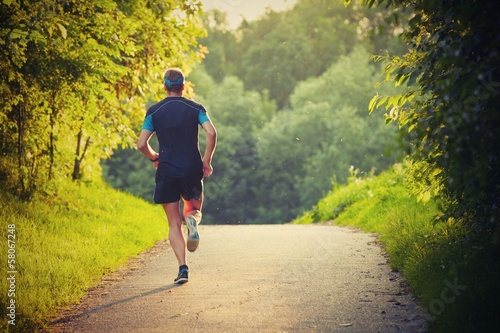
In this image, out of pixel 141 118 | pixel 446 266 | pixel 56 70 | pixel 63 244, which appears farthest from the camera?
pixel 141 118

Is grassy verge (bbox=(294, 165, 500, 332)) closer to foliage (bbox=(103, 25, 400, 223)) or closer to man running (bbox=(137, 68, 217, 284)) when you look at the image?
man running (bbox=(137, 68, 217, 284))

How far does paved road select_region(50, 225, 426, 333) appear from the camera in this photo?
546 cm

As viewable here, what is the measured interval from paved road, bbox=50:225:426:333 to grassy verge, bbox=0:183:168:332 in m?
0.25

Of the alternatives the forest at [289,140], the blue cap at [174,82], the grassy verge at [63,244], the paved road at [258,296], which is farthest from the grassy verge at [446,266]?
the forest at [289,140]

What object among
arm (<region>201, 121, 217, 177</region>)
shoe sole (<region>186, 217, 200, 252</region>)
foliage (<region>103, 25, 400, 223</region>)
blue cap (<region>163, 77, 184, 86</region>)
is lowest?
shoe sole (<region>186, 217, 200, 252</region>)

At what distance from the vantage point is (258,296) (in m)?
6.39

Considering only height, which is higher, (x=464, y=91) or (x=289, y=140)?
(x=289, y=140)

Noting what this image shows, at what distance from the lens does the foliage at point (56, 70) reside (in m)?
8.20

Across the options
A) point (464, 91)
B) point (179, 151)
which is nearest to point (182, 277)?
point (179, 151)

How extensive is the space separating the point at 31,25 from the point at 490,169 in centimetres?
546

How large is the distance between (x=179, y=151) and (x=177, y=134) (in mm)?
190

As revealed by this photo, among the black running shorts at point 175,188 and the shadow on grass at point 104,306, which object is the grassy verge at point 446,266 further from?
the shadow on grass at point 104,306

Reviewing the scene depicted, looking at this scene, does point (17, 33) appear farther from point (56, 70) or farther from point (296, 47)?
point (296, 47)

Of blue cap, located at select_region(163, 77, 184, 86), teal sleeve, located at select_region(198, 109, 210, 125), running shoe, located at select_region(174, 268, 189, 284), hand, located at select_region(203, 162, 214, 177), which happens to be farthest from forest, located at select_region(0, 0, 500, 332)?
teal sleeve, located at select_region(198, 109, 210, 125)
